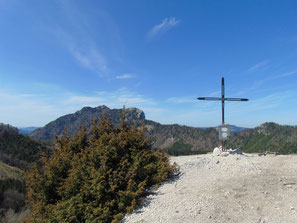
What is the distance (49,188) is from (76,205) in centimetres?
233

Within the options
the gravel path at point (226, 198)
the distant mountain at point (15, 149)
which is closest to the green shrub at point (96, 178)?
the gravel path at point (226, 198)

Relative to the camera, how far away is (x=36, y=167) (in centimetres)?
865

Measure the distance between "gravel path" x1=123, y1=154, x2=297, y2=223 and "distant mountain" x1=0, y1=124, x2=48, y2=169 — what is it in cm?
8944

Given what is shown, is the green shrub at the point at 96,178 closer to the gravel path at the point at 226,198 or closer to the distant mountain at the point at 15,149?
the gravel path at the point at 226,198

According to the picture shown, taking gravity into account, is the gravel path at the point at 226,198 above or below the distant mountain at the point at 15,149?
above

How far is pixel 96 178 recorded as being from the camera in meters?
6.74

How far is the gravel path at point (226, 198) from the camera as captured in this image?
5289 millimetres

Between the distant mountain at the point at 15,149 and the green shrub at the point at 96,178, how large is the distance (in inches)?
3378

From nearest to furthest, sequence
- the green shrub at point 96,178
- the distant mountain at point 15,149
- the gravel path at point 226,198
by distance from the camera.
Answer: the gravel path at point 226,198
the green shrub at point 96,178
the distant mountain at point 15,149

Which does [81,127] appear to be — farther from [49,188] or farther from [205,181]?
[205,181]

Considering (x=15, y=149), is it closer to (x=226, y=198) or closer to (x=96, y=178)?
(x=96, y=178)

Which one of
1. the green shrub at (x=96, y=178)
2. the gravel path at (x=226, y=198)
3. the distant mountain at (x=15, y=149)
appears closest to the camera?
the gravel path at (x=226, y=198)

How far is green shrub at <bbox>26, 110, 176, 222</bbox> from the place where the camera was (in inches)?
251

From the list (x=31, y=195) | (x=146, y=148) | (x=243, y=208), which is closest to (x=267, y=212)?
(x=243, y=208)
